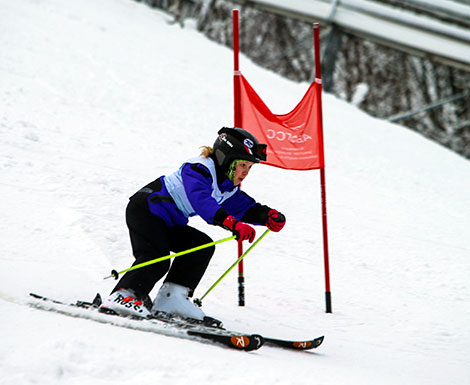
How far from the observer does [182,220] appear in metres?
4.04

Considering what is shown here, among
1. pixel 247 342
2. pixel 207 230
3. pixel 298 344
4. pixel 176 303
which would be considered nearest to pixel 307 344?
pixel 298 344

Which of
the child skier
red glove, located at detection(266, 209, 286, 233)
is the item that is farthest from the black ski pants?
red glove, located at detection(266, 209, 286, 233)

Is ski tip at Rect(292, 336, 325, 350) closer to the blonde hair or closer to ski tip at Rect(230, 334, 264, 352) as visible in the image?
ski tip at Rect(230, 334, 264, 352)

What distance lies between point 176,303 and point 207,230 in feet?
8.25

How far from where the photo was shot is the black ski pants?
12.4 feet

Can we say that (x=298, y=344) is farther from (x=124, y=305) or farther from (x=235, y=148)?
(x=235, y=148)

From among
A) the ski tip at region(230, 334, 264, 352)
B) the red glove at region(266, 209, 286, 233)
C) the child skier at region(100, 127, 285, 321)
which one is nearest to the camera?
the ski tip at region(230, 334, 264, 352)

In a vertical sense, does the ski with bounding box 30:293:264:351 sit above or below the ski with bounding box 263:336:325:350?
below

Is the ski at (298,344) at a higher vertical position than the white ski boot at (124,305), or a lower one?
lower

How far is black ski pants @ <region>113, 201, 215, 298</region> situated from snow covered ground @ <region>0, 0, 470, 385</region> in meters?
0.61

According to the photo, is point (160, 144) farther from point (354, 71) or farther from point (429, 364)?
point (354, 71)

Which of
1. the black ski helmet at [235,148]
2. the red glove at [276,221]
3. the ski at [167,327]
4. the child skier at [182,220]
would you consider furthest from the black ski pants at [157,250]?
the black ski helmet at [235,148]

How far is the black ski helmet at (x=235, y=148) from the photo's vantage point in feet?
12.7

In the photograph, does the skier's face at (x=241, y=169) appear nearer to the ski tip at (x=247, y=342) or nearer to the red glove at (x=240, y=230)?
the red glove at (x=240, y=230)
